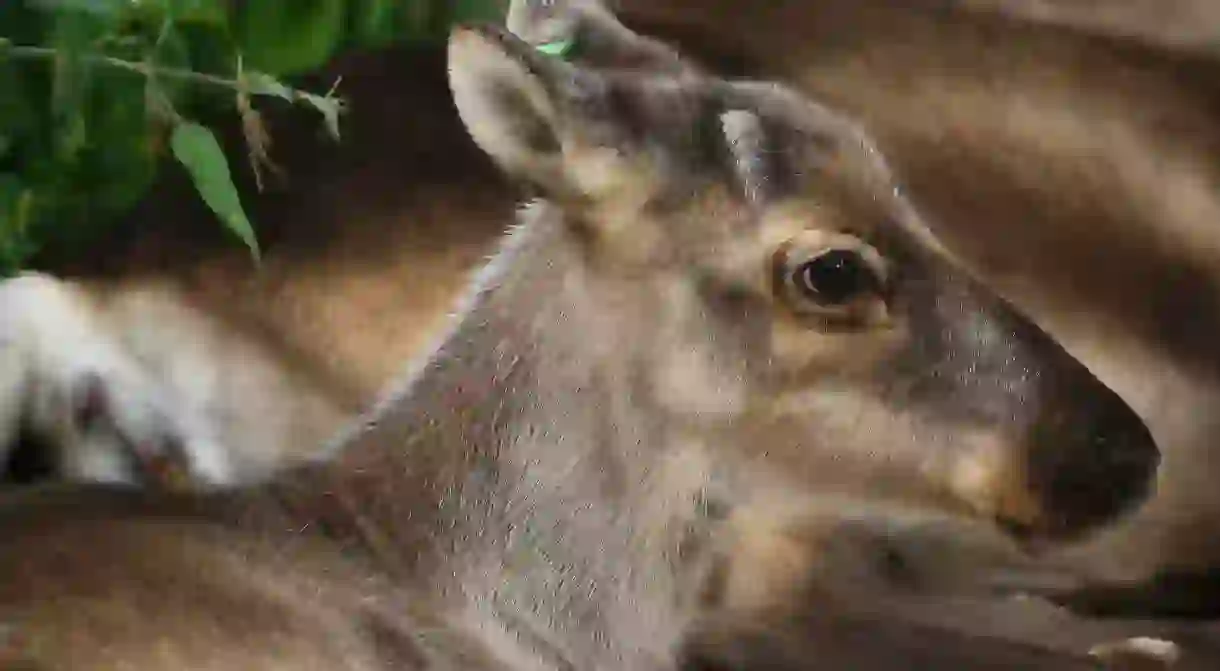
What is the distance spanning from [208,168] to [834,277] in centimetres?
35

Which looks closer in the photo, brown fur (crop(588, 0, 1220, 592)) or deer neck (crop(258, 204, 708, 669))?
deer neck (crop(258, 204, 708, 669))

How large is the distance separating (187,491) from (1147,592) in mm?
649

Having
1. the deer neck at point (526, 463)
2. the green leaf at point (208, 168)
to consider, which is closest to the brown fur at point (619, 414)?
the deer neck at point (526, 463)

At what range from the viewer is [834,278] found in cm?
73

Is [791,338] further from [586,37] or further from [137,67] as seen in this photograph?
[137,67]

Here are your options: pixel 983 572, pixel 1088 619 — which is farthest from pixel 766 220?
pixel 1088 619

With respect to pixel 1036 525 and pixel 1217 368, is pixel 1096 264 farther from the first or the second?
pixel 1036 525

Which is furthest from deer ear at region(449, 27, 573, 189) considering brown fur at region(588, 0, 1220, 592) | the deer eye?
brown fur at region(588, 0, 1220, 592)

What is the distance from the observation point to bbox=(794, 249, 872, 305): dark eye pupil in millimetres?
726

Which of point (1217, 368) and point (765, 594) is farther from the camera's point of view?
point (1217, 368)

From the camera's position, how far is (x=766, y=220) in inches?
29.0

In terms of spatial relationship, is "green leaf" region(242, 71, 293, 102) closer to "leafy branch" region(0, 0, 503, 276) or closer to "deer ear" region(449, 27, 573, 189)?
"leafy branch" region(0, 0, 503, 276)

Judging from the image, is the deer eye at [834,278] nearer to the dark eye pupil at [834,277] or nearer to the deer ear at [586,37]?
the dark eye pupil at [834,277]

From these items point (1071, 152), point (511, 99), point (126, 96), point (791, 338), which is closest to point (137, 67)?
point (126, 96)
